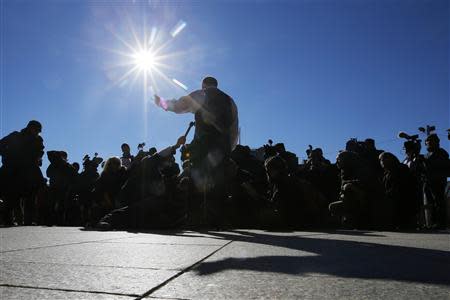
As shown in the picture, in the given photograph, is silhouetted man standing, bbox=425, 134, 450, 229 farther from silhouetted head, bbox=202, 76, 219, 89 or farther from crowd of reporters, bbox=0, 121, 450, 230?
silhouetted head, bbox=202, 76, 219, 89

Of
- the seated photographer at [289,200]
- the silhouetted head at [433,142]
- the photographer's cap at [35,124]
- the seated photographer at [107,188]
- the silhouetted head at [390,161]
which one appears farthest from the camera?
the photographer's cap at [35,124]

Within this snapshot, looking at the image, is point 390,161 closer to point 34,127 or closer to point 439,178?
point 439,178

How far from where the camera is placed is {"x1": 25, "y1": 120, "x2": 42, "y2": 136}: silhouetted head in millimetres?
7270

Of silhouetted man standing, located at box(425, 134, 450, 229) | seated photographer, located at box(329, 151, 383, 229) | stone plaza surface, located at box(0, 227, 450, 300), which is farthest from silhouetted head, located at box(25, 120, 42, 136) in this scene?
silhouetted man standing, located at box(425, 134, 450, 229)

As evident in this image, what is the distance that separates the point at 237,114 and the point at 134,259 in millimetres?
3589

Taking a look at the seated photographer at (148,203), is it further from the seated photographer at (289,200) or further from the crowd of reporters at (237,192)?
the seated photographer at (289,200)

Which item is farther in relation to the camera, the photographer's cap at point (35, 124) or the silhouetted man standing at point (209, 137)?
the photographer's cap at point (35, 124)

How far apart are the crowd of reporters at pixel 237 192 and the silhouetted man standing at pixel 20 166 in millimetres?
17

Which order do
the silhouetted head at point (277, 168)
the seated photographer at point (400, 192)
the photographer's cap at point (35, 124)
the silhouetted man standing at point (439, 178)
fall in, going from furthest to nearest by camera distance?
the photographer's cap at point (35, 124) < the silhouetted man standing at point (439, 178) < the seated photographer at point (400, 192) < the silhouetted head at point (277, 168)

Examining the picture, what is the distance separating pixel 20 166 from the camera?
23.2 ft

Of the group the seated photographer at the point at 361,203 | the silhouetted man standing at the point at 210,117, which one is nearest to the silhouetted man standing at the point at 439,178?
the seated photographer at the point at 361,203

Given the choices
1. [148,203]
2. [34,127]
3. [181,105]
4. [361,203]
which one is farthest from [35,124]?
[361,203]

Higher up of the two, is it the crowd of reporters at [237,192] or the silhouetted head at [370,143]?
the silhouetted head at [370,143]

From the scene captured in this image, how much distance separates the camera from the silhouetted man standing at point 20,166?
693cm
